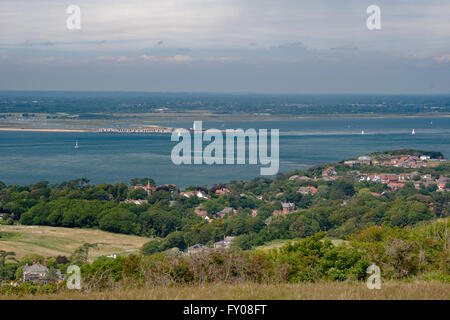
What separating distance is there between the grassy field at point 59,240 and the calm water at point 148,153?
11.8 metres

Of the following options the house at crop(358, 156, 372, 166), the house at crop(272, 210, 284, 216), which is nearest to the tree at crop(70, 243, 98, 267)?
the house at crop(272, 210, 284, 216)

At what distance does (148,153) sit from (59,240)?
25.8 m

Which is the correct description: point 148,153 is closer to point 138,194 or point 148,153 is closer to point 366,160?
point 366,160

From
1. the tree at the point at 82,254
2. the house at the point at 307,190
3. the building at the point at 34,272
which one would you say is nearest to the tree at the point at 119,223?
the tree at the point at 82,254

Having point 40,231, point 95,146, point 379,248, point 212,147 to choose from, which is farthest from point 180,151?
point 379,248

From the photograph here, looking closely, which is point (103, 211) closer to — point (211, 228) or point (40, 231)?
point (40, 231)

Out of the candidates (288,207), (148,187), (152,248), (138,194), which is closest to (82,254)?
(152,248)

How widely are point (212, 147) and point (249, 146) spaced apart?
10.7 feet

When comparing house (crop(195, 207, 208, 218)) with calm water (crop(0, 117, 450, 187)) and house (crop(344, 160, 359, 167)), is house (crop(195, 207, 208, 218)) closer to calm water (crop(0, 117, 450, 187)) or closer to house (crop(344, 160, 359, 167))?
calm water (crop(0, 117, 450, 187))

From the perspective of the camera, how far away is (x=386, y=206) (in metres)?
20.1

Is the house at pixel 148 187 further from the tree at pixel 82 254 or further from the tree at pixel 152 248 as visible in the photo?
the tree at pixel 152 248

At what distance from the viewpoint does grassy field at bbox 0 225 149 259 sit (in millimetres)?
15547

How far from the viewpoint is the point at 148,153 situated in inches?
1698

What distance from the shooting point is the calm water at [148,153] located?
33.4 meters
